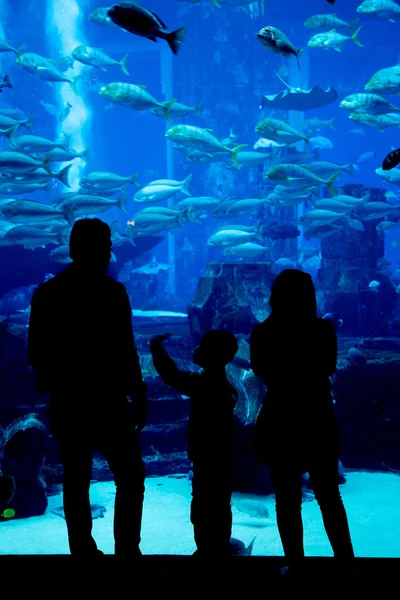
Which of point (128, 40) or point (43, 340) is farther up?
point (128, 40)

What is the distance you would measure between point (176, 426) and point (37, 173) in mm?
4406

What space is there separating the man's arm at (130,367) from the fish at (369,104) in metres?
7.49

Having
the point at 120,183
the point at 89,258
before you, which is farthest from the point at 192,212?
the point at 89,258

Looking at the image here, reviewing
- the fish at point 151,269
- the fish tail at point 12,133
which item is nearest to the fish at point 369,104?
the fish tail at point 12,133

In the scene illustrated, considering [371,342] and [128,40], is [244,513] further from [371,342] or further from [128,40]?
[128,40]

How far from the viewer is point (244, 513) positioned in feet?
16.6

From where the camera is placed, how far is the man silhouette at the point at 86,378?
2.16 metres

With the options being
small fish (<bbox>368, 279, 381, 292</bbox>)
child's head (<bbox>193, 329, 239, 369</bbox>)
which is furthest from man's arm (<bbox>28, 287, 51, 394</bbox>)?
small fish (<bbox>368, 279, 381, 292</bbox>)

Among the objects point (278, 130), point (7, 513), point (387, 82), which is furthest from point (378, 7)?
point (7, 513)

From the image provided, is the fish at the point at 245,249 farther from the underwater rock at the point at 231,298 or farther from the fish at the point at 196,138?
the fish at the point at 196,138

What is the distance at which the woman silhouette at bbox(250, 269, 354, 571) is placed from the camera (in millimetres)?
2219

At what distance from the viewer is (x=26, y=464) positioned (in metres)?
5.20

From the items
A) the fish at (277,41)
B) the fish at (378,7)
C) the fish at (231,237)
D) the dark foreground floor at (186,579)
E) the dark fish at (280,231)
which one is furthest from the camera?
the dark fish at (280,231)

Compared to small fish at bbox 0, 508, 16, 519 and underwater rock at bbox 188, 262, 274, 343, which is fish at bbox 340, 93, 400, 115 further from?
small fish at bbox 0, 508, 16, 519
